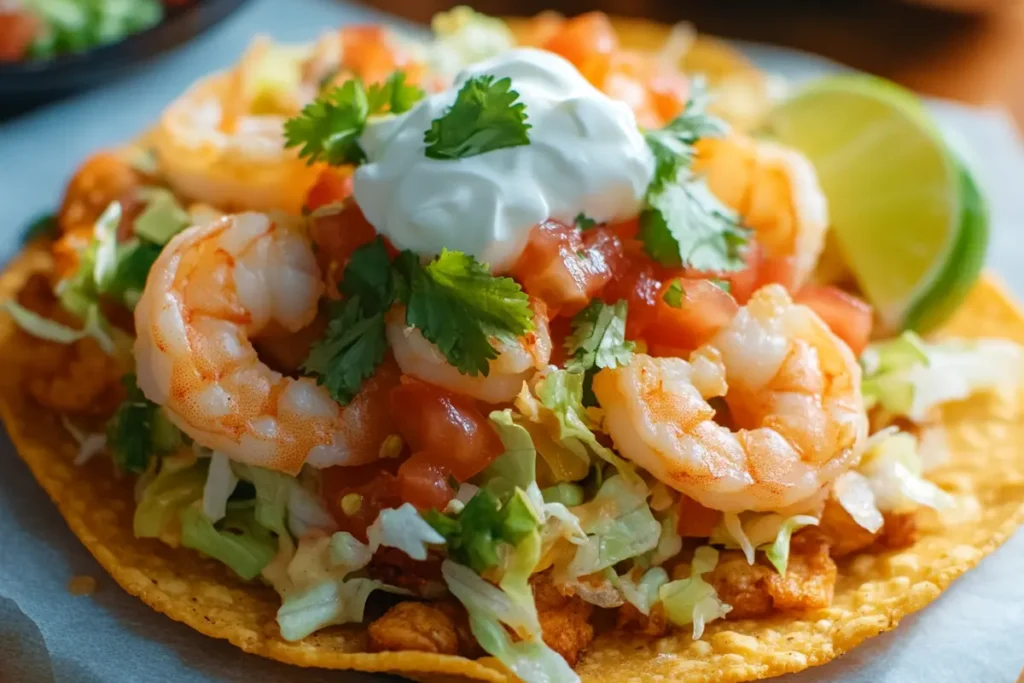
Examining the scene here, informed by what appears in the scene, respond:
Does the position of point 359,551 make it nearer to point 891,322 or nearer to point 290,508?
point 290,508

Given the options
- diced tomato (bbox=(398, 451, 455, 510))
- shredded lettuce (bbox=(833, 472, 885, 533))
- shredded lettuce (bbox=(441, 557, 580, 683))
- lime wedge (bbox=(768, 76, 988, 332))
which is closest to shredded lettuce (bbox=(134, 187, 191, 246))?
diced tomato (bbox=(398, 451, 455, 510))

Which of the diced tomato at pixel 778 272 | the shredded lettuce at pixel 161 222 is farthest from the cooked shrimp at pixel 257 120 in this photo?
the diced tomato at pixel 778 272

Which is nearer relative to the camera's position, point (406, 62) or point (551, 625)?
point (551, 625)

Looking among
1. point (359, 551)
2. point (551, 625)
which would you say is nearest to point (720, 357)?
point (551, 625)

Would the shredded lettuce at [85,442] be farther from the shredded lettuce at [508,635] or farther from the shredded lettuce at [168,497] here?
the shredded lettuce at [508,635]

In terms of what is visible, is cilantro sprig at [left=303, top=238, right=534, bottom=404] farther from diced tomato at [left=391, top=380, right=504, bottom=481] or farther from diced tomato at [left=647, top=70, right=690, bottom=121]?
→ diced tomato at [left=647, top=70, right=690, bottom=121]

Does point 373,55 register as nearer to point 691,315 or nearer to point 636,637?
point 691,315
